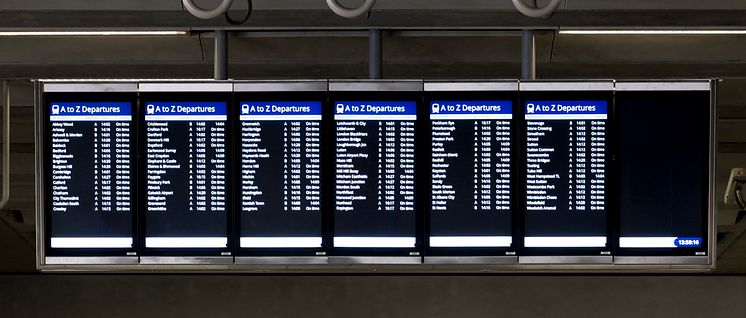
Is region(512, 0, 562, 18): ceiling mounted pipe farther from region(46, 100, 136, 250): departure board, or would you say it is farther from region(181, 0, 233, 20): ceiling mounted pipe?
region(46, 100, 136, 250): departure board

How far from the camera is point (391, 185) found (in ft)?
13.4

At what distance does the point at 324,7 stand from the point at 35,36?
156 centimetres

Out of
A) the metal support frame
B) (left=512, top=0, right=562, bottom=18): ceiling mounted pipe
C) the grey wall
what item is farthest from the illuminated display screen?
the grey wall

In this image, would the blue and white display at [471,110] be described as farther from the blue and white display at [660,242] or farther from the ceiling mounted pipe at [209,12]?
the ceiling mounted pipe at [209,12]

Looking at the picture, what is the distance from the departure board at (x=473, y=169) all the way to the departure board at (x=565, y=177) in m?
0.10

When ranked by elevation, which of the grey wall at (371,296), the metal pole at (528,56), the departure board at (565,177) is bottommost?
the grey wall at (371,296)

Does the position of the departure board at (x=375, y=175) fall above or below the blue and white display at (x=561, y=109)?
below

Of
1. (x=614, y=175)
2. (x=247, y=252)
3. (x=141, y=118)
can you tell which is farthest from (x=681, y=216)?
(x=141, y=118)

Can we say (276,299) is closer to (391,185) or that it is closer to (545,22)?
(391,185)

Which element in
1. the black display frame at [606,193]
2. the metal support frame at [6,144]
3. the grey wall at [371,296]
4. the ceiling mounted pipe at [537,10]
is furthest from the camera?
the grey wall at [371,296]

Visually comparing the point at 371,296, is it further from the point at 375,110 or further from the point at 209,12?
the point at 209,12

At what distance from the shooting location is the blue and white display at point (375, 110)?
405 centimetres

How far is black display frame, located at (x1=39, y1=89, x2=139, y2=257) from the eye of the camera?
4094 millimetres

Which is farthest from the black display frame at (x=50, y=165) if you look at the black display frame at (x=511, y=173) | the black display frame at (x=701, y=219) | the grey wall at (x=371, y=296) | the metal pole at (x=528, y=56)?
the black display frame at (x=701, y=219)
